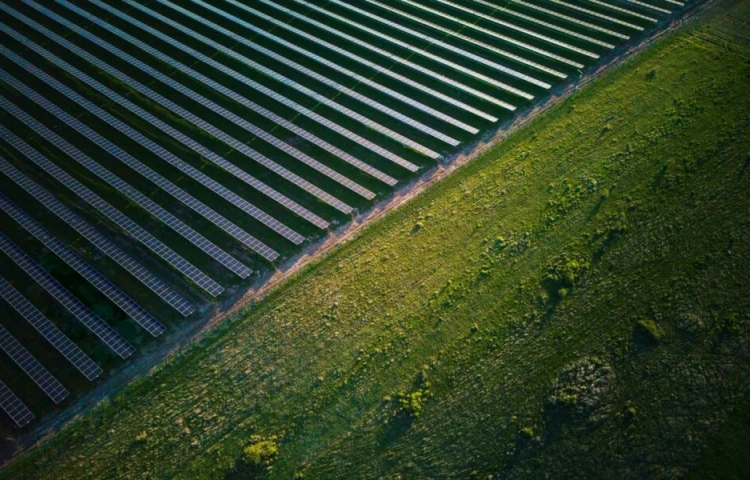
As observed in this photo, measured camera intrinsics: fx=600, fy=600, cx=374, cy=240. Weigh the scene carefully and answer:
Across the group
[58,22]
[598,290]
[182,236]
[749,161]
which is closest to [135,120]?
[182,236]

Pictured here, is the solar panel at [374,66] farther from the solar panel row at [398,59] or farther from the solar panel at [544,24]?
the solar panel at [544,24]

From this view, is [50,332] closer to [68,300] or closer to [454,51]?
[68,300]

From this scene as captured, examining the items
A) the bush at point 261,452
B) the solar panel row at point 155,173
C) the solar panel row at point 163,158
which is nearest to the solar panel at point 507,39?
the solar panel row at point 163,158

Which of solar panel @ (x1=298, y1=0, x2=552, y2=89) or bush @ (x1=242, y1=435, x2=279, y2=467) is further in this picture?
solar panel @ (x1=298, y1=0, x2=552, y2=89)

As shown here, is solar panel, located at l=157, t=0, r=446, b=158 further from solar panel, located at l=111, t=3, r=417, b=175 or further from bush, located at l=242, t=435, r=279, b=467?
bush, located at l=242, t=435, r=279, b=467

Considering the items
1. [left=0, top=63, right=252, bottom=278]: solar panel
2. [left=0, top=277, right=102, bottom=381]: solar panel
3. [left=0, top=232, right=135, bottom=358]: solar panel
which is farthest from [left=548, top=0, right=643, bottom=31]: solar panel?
[left=0, top=277, right=102, bottom=381]: solar panel

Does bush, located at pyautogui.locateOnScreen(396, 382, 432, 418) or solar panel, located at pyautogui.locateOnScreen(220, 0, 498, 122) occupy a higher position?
solar panel, located at pyautogui.locateOnScreen(220, 0, 498, 122)

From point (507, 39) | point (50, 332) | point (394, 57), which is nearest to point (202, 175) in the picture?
point (50, 332)
